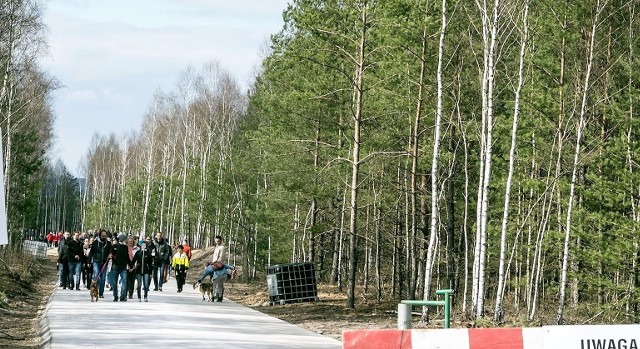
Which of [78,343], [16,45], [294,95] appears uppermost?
[16,45]

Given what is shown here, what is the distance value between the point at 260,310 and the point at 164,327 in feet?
32.1

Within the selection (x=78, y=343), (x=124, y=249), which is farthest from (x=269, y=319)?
(x=78, y=343)

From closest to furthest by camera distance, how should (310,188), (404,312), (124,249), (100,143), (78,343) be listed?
(404,312), (78,343), (124,249), (310,188), (100,143)

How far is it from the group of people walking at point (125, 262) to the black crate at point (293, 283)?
1183 mm

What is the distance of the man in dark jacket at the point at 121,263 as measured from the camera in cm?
2581

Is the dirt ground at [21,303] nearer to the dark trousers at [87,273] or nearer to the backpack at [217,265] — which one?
the dark trousers at [87,273]

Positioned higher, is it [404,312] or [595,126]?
[595,126]

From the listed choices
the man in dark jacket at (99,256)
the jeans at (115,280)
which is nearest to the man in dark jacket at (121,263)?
the jeans at (115,280)

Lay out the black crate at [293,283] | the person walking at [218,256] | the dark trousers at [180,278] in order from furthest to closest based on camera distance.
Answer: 1. the dark trousers at [180,278]
2. the black crate at [293,283]
3. the person walking at [218,256]

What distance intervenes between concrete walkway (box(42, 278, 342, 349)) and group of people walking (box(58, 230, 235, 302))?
523 mm

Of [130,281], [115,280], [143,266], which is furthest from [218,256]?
[115,280]

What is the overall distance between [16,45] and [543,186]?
20125 mm

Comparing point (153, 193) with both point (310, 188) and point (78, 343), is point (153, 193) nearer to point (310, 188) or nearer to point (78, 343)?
point (310, 188)

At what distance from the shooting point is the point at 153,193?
94688 millimetres
